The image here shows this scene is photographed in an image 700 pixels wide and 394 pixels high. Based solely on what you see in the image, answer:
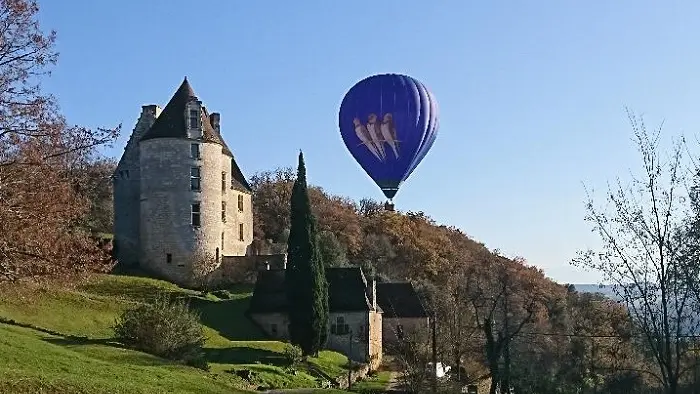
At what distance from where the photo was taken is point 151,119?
2344 inches

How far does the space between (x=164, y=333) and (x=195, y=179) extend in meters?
25.4

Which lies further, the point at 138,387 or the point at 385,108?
the point at 385,108

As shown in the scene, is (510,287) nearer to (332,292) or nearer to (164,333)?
(332,292)

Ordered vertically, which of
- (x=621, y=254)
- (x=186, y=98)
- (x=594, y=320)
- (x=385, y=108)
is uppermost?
(x=186, y=98)

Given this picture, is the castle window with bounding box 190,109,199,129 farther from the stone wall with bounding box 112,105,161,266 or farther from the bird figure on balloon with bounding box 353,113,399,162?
the bird figure on balloon with bounding box 353,113,399,162

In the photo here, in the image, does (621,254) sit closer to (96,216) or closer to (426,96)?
(426,96)

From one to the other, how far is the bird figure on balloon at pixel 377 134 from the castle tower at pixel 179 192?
52.6 feet

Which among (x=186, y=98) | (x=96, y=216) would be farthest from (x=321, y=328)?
(x=96, y=216)

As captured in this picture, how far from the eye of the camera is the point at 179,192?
2111 inches

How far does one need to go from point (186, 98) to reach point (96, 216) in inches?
1042

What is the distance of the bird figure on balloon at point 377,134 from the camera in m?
40.8

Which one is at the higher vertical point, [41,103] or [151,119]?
[151,119]

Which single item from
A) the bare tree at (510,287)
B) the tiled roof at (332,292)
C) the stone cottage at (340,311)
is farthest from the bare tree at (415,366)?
the bare tree at (510,287)

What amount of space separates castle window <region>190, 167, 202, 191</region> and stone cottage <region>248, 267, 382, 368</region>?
324 inches
